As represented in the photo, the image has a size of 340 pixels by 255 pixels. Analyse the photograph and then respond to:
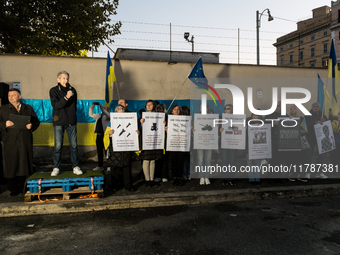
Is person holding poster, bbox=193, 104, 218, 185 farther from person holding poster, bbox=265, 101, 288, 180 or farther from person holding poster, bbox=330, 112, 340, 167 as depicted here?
person holding poster, bbox=330, 112, 340, 167

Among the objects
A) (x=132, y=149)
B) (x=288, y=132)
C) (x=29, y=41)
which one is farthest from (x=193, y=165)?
(x=29, y=41)

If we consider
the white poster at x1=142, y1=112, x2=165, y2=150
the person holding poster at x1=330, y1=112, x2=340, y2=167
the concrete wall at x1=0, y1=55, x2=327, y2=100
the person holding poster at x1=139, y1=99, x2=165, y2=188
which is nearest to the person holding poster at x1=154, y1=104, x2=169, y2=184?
the person holding poster at x1=139, y1=99, x2=165, y2=188

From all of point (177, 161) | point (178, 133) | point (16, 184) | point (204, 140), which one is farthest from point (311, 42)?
point (16, 184)

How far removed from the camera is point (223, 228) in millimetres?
4297

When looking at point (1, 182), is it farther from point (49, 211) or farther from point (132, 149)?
point (132, 149)

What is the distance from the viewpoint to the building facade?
2244 inches

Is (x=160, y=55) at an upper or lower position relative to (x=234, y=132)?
upper

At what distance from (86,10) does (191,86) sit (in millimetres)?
7797

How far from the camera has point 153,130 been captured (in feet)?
20.8

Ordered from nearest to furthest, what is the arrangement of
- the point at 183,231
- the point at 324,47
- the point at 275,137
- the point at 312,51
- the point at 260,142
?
1. the point at 183,231
2. the point at 260,142
3. the point at 275,137
4. the point at 324,47
5. the point at 312,51

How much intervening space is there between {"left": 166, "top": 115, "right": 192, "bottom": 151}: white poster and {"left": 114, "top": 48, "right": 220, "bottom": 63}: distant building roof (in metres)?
7.55

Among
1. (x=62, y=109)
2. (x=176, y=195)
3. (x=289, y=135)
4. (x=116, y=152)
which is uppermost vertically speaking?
(x=62, y=109)

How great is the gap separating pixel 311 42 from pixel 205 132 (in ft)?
213

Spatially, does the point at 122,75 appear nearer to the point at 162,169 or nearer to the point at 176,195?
the point at 162,169
